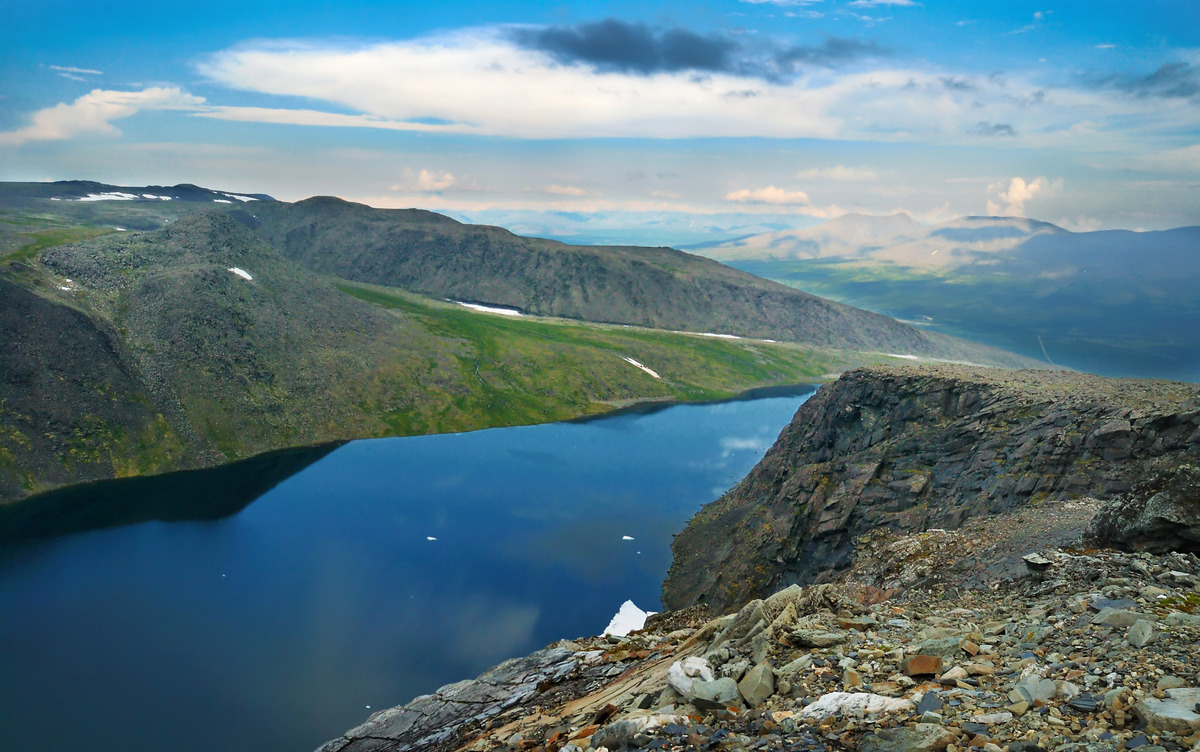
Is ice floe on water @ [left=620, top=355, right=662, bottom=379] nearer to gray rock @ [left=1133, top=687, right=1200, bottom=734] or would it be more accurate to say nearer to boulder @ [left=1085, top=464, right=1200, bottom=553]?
boulder @ [left=1085, top=464, right=1200, bottom=553]

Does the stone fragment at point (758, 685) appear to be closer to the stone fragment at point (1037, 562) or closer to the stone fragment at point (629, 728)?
the stone fragment at point (629, 728)

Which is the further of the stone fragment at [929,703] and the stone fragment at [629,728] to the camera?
the stone fragment at [629,728]

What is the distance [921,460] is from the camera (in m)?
49.5

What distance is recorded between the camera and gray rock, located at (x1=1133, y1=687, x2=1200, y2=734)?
9727mm

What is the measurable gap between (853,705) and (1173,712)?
497cm

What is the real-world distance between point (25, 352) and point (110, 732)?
278ft

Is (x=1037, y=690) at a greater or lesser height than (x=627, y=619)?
greater

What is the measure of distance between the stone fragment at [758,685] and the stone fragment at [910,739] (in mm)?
3191

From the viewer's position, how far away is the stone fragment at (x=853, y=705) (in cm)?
1267

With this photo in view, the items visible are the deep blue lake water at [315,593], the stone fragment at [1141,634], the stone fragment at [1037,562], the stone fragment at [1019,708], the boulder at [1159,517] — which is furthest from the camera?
the deep blue lake water at [315,593]

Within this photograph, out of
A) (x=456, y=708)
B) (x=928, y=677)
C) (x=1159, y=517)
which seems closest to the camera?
(x=928, y=677)

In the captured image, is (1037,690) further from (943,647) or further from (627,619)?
(627,619)

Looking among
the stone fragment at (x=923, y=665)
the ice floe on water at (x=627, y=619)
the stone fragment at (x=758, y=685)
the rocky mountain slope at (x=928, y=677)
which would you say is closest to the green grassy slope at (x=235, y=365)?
the ice floe on water at (x=627, y=619)

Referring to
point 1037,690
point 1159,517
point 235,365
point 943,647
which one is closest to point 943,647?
point 943,647
